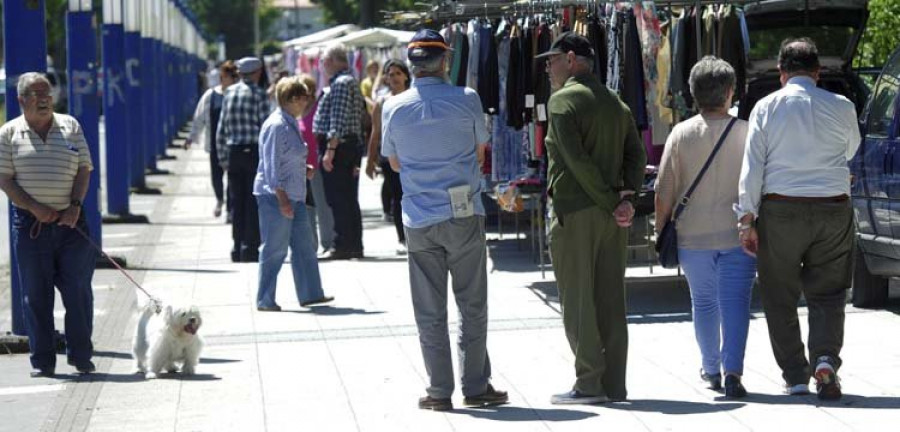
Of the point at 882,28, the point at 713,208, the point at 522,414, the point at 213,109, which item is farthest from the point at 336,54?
the point at 522,414

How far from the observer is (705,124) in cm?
816

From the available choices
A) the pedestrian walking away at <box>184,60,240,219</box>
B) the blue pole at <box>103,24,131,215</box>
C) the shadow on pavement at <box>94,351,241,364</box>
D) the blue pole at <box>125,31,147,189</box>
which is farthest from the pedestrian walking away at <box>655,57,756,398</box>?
the blue pole at <box>125,31,147,189</box>

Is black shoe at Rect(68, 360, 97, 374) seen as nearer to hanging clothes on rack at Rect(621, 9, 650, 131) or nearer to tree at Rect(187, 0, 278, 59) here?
hanging clothes on rack at Rect(621, 9, 650, 131)

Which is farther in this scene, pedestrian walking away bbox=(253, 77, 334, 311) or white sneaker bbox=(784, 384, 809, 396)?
pedestrian walking away bbox=(253, 77, 334, 311)

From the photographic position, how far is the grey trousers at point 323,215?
15875 mm

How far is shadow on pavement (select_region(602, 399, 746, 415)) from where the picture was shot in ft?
26.0

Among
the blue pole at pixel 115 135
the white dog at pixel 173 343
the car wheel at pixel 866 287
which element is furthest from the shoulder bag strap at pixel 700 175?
the blue pole at pixel 115 135

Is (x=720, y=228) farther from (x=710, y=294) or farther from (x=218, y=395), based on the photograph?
(x=218, y=395)

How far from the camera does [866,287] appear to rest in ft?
37.3

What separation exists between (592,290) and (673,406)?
0.69 meters

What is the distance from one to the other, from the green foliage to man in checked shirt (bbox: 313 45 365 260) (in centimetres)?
463

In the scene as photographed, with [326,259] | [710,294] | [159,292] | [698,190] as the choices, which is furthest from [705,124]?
[326,259]

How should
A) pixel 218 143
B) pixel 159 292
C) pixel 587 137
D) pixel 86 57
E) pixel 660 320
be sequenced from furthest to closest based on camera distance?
pixel 218 143 < pixel 86 57 < pixel 159 292 < pixel 660 320 < pixel 587 137

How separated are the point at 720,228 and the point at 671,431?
118cm
